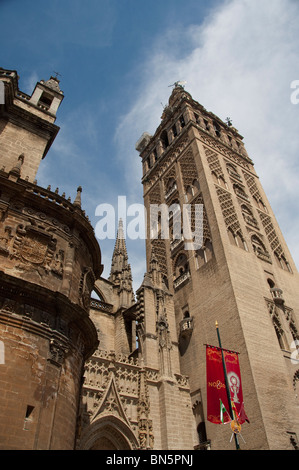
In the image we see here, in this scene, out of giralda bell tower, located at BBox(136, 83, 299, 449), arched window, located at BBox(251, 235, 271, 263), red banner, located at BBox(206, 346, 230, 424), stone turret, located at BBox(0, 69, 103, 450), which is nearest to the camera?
→ stone turret, located at BBox(0, 69, 103, 450)

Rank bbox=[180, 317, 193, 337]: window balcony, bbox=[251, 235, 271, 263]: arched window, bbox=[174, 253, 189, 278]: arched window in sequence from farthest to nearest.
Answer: bbox=[174, 253, 189, 278]: arched window, bbox=[251, 235, 271, 263]: arched window, bbox=[180, 317, 193, 337]: window balcony

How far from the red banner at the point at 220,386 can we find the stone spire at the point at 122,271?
11954 millimetres

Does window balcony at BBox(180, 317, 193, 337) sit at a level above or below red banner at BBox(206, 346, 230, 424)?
above

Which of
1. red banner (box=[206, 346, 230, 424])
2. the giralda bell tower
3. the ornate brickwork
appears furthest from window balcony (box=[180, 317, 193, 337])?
red banner (box=[206, 346, 230, 424])

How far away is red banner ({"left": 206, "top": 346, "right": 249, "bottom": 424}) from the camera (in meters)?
11.4

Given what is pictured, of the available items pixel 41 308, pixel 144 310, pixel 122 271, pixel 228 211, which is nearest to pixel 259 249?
pixel 228 211

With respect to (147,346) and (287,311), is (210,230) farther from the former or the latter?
(147,346)

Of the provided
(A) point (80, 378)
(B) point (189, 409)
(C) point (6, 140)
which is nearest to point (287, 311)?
(B) point (189, 409)

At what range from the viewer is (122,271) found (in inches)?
1072

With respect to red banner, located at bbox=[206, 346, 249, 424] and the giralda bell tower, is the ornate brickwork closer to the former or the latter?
the giralda bell tower

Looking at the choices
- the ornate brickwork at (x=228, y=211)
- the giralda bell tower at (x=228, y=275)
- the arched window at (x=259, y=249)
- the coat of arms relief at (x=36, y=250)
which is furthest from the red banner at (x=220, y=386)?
the ornate brickwork at (x=228, y=211)

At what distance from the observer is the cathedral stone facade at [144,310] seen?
9.05m

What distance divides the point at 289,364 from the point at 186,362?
17.2 feet

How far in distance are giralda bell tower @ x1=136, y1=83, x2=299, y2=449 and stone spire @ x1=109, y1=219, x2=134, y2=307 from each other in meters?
2.52
